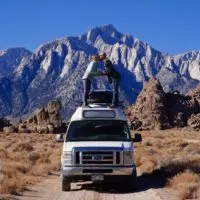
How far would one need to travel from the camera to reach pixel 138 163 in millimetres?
29469

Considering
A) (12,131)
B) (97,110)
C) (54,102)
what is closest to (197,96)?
(54,102)

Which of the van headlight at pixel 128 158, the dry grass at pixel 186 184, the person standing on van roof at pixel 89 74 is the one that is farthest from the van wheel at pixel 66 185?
the person standing on van roof at pixel 89 74

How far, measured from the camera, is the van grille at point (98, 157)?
765 inches

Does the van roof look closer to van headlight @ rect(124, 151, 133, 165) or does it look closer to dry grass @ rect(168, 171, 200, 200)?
van headlight @ rect(124, 151, 133, 165)

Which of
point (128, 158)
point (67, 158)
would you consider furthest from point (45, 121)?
point (128, 158)

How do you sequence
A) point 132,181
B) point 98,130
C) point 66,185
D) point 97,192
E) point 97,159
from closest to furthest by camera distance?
point 97,159 < point 97,192 < point 66,185 < point 132,181 < point 98,130

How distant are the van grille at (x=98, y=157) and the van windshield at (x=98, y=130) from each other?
3.80ft

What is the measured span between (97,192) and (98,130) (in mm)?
2501

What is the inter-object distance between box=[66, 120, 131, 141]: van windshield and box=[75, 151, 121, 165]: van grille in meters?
1.16

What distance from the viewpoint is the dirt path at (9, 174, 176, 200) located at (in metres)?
18.4

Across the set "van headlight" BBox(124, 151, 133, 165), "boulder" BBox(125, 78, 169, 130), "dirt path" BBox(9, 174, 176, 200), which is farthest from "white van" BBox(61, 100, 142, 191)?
"boulder" BBox(125, 78, 169, 130)

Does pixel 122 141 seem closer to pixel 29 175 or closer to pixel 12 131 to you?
pixel 29 175

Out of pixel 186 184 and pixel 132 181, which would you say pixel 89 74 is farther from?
pixel 186 184

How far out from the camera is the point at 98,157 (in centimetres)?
1944
